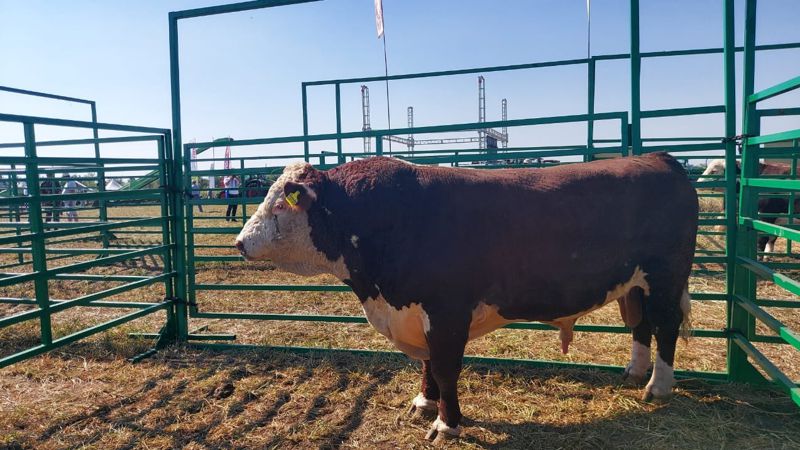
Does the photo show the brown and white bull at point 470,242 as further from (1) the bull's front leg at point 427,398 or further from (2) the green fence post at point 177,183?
(2) the green fence post at point 177,183

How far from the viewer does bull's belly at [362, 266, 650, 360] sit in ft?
10.6

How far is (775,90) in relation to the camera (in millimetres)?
3221

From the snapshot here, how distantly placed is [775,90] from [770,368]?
5.91 feet

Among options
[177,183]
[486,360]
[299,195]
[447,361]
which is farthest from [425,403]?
[177,183]

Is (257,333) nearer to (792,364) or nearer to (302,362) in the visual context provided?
(302,362)

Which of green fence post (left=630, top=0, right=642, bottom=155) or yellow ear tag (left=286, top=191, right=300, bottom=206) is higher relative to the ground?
green fence post (left=630, top=0, right=642, bottom=155)

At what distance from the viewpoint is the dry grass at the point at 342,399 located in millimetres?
3266

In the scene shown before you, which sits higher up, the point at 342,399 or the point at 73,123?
the point at 73,123

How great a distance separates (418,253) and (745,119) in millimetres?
2712

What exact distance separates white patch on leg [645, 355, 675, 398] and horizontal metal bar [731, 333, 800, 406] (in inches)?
22.1

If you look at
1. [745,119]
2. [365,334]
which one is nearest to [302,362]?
[365,334]

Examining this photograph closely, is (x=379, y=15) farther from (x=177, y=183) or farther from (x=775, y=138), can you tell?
(x=775, y=138)

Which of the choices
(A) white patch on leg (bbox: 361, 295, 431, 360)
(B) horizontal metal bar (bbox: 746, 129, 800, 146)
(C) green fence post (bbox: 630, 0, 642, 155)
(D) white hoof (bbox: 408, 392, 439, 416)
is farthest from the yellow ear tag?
(B) horizontal metal bar (bbox: 746, 129, 800, 146)

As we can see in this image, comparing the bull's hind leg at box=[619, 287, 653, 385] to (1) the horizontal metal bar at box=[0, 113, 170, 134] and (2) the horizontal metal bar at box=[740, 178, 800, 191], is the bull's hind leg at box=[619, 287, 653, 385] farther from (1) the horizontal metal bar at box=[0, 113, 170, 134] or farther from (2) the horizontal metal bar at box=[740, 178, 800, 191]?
(1) the horizontal metal bar at box=[0, 113, 170, 134]
